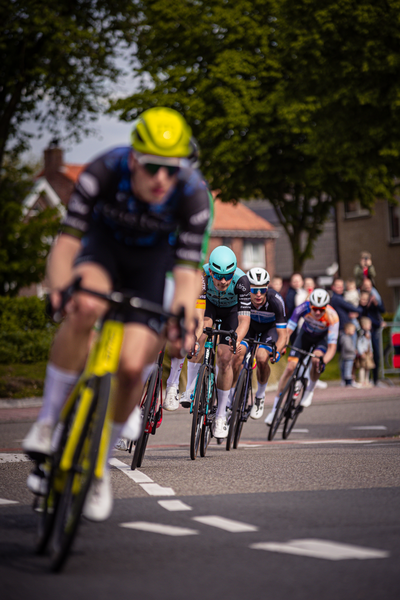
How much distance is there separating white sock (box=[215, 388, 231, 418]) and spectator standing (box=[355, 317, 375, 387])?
10.4 meters

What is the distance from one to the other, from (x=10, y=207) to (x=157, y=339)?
24.4 metres

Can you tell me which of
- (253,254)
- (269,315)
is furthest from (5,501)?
(253,254)

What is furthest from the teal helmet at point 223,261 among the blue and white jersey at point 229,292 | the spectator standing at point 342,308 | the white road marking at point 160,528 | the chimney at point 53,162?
the chimney at point 53,162

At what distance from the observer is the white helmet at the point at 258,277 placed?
1162cm

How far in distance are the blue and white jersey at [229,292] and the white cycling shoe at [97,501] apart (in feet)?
19.2

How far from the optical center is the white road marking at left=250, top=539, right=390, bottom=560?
177 inches

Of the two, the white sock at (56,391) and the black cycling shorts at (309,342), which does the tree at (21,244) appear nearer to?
the black cycling shorts at (309,342)

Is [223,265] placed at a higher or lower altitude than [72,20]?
lower

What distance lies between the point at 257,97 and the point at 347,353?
14167mm

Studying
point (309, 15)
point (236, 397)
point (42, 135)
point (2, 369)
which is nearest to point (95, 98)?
point (42, 135)

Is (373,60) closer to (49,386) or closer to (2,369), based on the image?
(2,369)

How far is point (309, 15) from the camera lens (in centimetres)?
2698

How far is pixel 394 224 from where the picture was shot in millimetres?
44562

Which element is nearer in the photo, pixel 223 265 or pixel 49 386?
pixel 49 386
